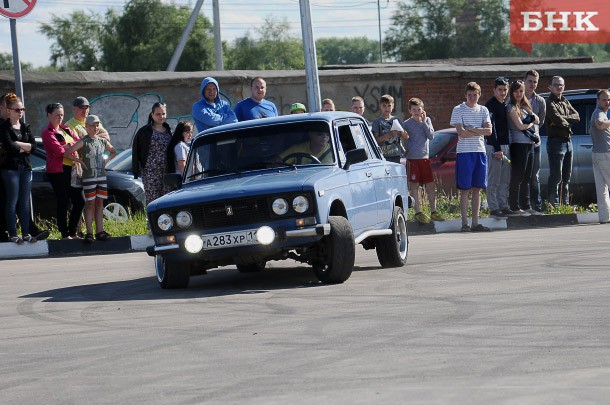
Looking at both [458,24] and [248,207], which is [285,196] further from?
[458,24]

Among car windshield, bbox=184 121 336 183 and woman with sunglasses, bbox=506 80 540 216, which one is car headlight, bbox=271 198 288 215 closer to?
car windshield, bbox=184 121 336 183

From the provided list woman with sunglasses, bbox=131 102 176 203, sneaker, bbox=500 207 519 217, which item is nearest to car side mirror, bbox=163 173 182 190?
woman with sunglasses, bbox=131 102 176 203

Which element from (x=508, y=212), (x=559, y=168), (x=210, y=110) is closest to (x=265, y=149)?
(x=210, y=110)

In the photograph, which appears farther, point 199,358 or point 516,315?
point 516,315

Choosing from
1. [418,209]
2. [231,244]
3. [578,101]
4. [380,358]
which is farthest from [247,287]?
[578,101]

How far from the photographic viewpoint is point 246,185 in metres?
11.4

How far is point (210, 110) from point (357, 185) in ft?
12.0

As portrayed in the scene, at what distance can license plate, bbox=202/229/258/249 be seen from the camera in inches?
439

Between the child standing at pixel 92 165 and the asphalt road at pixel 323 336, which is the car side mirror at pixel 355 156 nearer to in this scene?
the asphalt road at pixel 323 336

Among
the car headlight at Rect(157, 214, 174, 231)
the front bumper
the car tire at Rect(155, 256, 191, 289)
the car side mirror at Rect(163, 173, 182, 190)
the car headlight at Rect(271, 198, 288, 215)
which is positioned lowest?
the car tire at Rect(155, 256, 191, 289)

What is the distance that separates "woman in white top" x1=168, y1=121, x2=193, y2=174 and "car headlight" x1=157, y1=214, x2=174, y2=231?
4.97m

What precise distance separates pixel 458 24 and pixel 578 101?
92797 millimetres

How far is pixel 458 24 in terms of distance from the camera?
113 m

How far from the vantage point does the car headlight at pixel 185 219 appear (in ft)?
37.5
